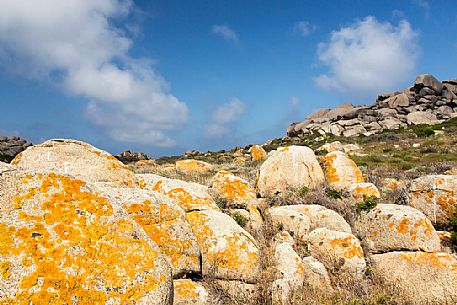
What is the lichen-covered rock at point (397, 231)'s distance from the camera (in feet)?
21.5

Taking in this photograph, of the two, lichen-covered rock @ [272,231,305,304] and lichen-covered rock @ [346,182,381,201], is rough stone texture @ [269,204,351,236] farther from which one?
lichen-covered rock @ [346,182,381,201]

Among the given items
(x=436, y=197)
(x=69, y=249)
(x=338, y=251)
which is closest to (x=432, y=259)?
(x=338, y=251)

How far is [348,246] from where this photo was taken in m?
6.51

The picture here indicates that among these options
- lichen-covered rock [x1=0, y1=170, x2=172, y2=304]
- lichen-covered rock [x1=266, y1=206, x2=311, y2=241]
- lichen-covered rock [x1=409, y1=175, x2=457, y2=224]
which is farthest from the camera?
lichen-covered rock [x1=409, y1=175, x2=457, y2=224]

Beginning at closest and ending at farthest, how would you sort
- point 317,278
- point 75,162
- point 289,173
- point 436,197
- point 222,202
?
point 317,278 → point 75,162 → point 436,197 → point 222,202 → point 289,173

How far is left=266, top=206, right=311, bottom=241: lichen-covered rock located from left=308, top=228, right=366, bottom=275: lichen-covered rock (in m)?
0.39

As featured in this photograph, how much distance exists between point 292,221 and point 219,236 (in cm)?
251

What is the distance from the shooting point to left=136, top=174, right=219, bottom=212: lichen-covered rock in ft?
22.2

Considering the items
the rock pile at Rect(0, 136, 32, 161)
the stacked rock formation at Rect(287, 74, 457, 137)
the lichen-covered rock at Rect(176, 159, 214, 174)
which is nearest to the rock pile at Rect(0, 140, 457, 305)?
the lichen-covered rock at Rect(176, 159, 214, 174)

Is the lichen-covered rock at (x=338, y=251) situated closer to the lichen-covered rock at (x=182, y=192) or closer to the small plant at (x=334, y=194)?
the lichen-covered rock at (x=182, y=192)

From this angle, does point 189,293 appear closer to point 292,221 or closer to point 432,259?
point 292,221

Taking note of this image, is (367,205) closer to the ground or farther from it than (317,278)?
farther from it

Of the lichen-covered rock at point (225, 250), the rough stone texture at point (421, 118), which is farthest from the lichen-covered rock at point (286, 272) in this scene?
the rough stone texture at point (421, 118)

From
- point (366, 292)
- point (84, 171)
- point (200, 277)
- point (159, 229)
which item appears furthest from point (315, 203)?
point (84, 171)
